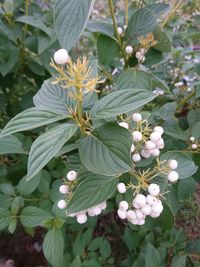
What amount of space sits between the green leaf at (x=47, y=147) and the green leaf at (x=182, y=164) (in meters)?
0.26

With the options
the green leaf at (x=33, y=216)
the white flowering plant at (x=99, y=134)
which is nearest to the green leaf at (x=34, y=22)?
the white flowering plant at (x=99, y=134)

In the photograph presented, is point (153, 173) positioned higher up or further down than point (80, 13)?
further down

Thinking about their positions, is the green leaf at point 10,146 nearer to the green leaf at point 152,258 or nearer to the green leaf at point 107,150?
the green leaf at point 107,150

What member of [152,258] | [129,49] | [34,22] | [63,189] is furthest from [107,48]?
[152,258]

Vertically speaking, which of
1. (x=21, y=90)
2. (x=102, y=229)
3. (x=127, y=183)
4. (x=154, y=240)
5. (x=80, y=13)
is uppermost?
(x=80, y=13)

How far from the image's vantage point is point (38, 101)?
676mm

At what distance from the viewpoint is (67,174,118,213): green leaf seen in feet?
2.08

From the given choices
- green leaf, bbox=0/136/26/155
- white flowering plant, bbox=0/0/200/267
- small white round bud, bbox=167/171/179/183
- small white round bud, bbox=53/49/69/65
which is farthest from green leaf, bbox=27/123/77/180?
green leaf, bbox=0/136/26/155

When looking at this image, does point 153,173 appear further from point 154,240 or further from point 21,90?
point 21,90

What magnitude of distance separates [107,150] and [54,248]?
38 centimetres

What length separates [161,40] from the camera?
950 mm

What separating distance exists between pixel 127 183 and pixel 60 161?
433 mm

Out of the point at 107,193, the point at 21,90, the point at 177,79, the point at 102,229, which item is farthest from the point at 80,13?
the point at 102,229

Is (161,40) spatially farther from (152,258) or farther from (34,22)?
(152,258)
